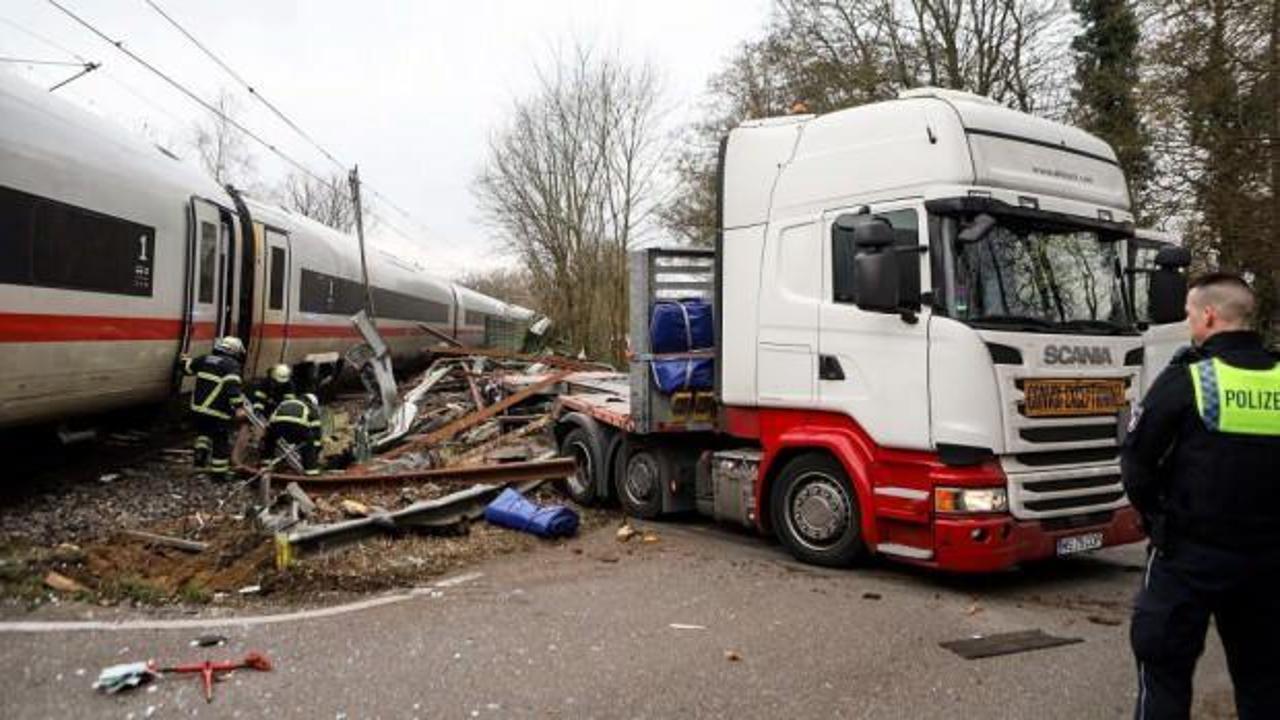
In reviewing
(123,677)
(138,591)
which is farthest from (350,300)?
(123,677)

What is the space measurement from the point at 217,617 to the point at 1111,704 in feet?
15.2

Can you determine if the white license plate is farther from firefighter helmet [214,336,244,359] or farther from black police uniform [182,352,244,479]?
firefighter helmet [214,336,244,359]

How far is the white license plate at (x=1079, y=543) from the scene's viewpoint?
19.1ft

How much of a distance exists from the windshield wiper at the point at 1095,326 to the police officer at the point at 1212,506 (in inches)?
108

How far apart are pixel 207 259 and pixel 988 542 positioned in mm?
8906

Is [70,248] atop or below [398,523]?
atop

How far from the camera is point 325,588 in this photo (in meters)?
5.87

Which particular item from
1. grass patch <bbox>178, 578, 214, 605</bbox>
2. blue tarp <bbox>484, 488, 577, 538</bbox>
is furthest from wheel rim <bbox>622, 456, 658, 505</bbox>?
grass patch <bbox>178, 578, 214, 605</bbox>

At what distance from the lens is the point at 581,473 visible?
355 inches

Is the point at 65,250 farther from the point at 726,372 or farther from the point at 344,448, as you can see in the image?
the point at 726,372

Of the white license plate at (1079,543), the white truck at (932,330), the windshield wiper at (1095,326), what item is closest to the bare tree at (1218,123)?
the white truck at (932,330)

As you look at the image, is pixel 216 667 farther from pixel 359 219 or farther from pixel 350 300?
pixel 350 300

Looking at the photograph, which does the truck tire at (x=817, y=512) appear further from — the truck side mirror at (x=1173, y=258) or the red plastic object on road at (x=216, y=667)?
the red plastic object on road at (x=216, y=667)

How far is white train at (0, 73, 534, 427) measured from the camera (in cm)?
708
